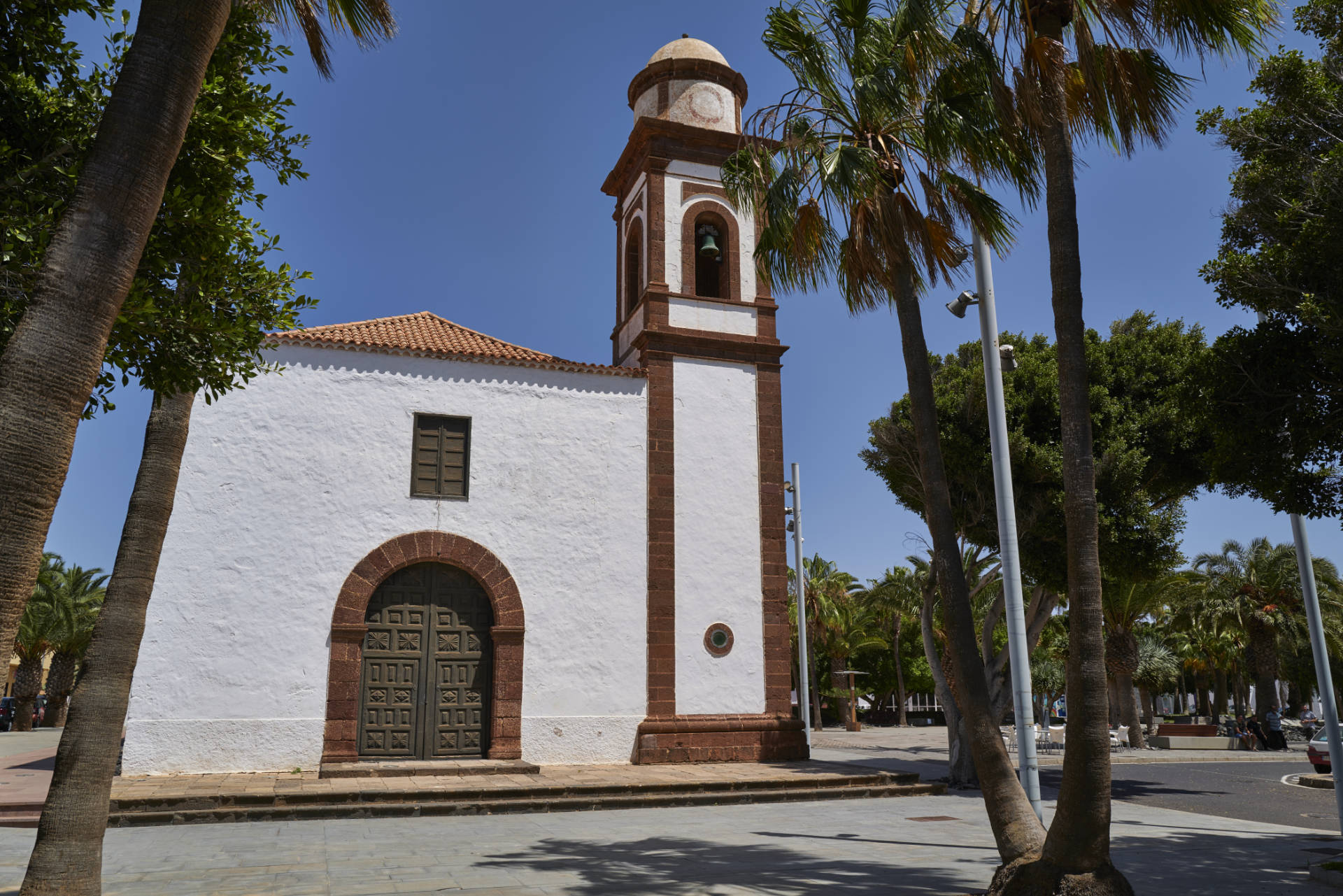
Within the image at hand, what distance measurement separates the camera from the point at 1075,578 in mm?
6551

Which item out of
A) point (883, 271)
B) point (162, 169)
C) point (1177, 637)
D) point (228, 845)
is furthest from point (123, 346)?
point (1177, 637)

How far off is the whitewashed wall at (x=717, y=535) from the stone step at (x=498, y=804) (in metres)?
2.96

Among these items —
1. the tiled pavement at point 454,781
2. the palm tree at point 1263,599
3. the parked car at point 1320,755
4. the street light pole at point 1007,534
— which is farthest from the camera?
the palm tree at point 1263,599

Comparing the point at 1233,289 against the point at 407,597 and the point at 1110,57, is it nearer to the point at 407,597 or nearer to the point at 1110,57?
the point at 1110,57

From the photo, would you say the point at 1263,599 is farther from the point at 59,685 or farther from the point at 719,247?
the point at 59,685

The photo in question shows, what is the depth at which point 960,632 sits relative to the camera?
7324 mm

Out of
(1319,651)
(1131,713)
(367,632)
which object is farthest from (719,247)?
(1131,713)

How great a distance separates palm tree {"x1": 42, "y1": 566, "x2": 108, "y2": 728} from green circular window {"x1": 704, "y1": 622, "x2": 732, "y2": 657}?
104ft

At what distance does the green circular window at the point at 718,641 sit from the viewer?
16609mm

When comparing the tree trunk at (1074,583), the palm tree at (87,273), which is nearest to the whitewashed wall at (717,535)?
the tree trunk at (1074,583)

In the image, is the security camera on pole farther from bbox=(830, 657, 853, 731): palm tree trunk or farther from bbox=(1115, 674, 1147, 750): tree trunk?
bbox=(830, 657, 853, 731): palm tree trunk

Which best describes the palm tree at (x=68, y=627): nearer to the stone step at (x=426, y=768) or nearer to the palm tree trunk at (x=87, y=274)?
the stone step at (x=426, y=768)

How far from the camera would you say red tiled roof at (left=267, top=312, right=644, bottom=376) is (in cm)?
1608

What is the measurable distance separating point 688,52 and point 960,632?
51.3 ft
